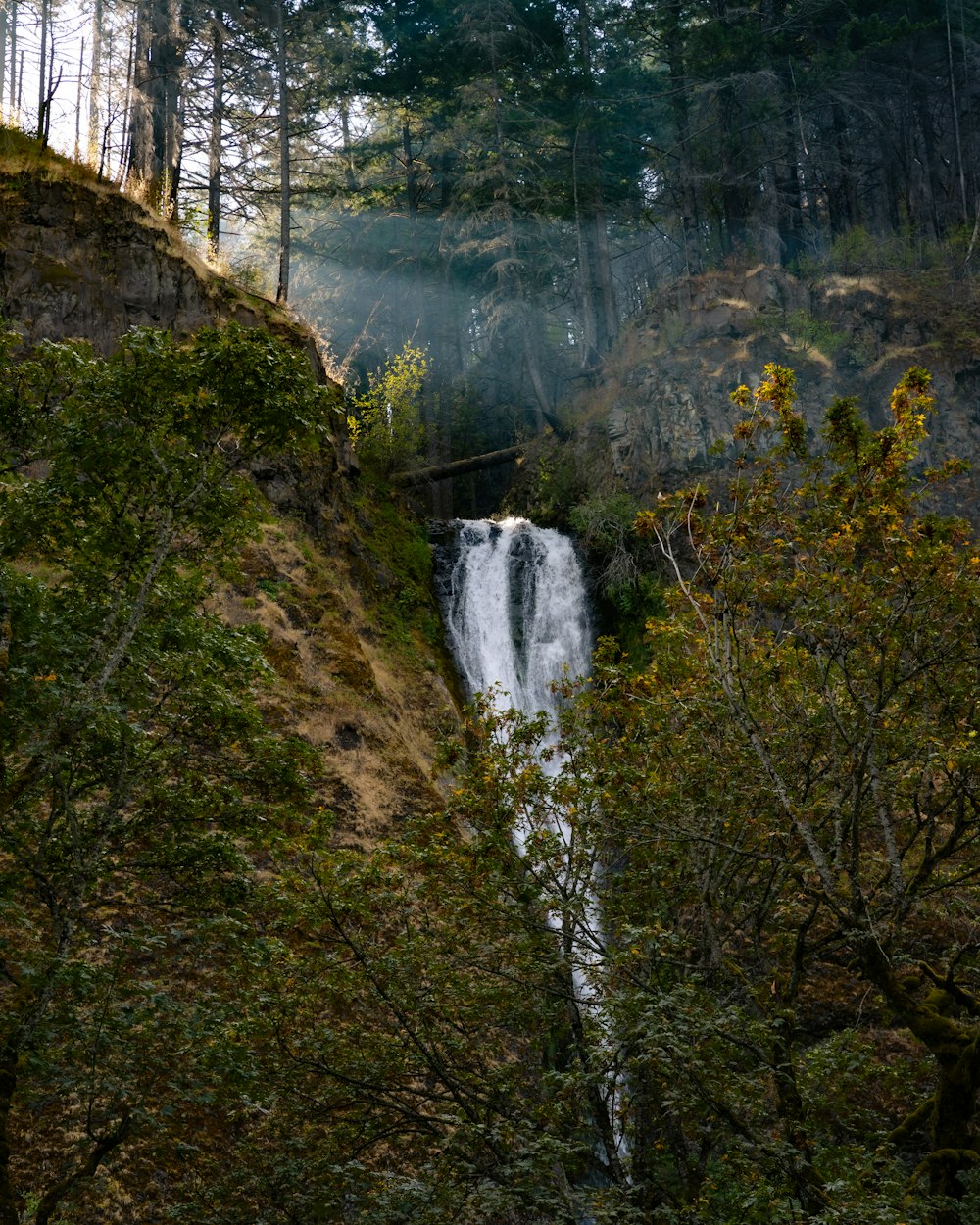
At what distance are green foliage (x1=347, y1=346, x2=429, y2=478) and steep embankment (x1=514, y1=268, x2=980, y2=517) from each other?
349cm

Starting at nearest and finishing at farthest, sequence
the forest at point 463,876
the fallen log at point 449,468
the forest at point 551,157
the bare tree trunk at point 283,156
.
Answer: the forest at point 463,876 < the bare tree trunk at point 283,156 < the fallen log at point 449,468 < the forest at point 551,157

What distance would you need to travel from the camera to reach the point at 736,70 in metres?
30.1

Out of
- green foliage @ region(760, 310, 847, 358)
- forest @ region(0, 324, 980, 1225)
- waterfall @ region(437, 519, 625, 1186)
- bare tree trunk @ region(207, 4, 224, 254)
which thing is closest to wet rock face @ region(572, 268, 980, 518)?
green foliage @ region(760, 310, 847, 358)

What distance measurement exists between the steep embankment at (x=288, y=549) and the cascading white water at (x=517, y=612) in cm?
131

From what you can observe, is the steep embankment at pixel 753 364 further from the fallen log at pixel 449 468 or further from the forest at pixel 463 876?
the forest at pixel 463 876

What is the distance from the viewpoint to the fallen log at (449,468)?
2553 cm

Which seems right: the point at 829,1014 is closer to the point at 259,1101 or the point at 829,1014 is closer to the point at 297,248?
the point at 259,1101

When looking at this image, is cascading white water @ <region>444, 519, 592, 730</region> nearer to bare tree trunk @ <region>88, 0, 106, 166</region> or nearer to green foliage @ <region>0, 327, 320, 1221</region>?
bare tree trunk @ <region>88, 0, 106, 166</region>

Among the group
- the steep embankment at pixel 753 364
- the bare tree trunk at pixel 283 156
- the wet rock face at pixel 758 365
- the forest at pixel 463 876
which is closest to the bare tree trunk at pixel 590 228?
the steep embankment at pixel 753 364

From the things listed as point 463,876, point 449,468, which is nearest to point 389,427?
point 449,468

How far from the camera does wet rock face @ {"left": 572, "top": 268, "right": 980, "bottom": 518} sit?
24.6 meters

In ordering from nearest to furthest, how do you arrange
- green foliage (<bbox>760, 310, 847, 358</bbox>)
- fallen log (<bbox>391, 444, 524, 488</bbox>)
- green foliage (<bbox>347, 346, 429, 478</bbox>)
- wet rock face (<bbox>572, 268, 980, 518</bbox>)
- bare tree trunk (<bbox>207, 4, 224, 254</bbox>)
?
bare tree trunk (<bbox>207, 4, 224, 254</bbox>)
wet rock face (<bbox>572, 268, 980, 518</bbox>)
green foliage (<bbox>347, 346, 429, 478</bbox>)
fallen log (<bbox>391, 444, 524, 488</bbox>)
green foliage (<bbox>760, 310, 847, 358</bbox>)

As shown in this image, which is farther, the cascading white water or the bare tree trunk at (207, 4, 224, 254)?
the bare tree trunk at (207, 4, 224, 254)

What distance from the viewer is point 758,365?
83.7 ft
